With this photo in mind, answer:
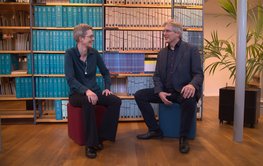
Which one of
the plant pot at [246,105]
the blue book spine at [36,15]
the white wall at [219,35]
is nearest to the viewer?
the plant pot at [246,105]

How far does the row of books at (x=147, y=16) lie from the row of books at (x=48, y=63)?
0.82 metres

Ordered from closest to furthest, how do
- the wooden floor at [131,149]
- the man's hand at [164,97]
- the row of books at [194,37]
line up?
1. the wooden floor at [131,149]
2. the man's hand at [164,97]
3. the row of books at [194,37]

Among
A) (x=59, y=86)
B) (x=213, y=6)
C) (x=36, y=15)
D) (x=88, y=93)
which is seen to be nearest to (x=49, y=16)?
(x=36, y=15)

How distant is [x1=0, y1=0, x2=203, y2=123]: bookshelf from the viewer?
3.38 m

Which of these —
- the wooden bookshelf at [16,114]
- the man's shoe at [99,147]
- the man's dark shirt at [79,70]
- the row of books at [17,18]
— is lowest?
the man's shoe at [99,147]

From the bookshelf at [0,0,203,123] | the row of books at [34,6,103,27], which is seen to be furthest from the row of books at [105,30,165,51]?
the row of books at [34,6,103,27]

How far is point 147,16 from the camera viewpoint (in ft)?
11.5

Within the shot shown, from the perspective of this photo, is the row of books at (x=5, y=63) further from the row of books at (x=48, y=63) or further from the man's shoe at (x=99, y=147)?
the man's shoe at (x=99, y=147)

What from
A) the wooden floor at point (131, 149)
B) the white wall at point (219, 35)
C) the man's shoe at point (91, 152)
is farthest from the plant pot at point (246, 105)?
the white wall at point (219, 35)

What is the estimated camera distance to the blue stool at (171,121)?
2789mm

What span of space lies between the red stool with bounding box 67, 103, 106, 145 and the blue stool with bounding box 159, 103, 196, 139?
0.70 metres

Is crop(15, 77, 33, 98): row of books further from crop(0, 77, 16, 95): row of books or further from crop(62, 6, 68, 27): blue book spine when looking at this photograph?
crop(62, 6, 68, 27): blue book spine

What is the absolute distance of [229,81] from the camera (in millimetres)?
6473

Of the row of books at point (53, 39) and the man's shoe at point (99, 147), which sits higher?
the row of books at point (53, 39)
